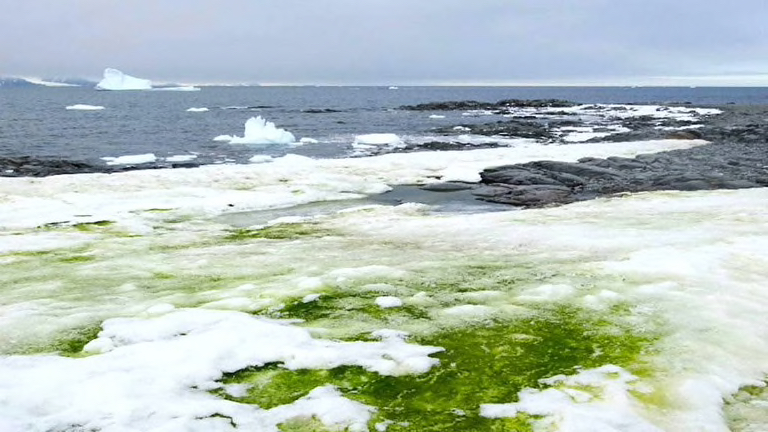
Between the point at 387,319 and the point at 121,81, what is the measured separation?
18709 centimetres

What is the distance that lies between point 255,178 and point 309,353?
17515 millimetres

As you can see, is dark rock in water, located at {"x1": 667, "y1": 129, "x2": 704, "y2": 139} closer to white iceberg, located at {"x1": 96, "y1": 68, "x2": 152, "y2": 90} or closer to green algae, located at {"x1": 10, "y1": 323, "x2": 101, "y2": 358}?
green algae, located at {"x1": 10, "y1": 323, "x2": 101, "y2": 358}

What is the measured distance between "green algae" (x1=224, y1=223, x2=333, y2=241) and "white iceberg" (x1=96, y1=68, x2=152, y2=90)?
525 feet

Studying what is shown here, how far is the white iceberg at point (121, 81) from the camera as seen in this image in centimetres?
16375

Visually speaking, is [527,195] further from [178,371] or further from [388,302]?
[178,371]

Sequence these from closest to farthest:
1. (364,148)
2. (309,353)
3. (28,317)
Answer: (309,353) < (28,317) < (364,148)

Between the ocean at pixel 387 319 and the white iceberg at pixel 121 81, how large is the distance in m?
158

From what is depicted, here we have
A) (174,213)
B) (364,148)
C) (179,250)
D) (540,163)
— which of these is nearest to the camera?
(179,250)

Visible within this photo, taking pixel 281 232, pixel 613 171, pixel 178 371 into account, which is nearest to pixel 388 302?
pixel 178 371

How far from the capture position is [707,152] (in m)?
32.2

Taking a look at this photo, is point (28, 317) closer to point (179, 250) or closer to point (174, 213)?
point (179, 250)

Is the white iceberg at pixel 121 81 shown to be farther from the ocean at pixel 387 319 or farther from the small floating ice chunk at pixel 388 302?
the small floating ice chunk at pixel 388 302

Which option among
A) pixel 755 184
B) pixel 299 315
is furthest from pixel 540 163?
pixel 299 315

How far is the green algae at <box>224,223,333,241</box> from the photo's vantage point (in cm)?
1413
